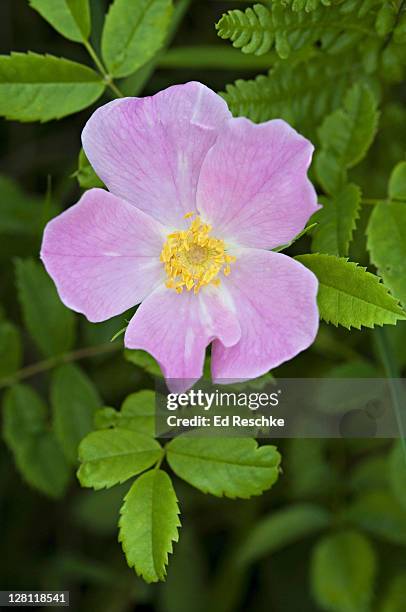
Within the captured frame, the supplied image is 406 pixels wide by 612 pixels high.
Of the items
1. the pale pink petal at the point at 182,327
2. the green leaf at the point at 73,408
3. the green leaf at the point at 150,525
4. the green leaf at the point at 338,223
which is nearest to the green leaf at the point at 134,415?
the green leaf at the point at 150,525

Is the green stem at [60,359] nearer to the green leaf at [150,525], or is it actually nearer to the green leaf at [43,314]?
the green leaf at [43,314]

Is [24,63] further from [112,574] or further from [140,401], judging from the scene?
[112,574]

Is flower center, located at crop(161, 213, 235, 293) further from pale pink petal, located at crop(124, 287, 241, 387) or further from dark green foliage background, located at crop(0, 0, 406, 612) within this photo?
dark green foliage background, located at crop(0, 0, 406, 612)

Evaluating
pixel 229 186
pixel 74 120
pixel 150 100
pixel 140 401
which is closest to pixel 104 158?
pixel 150 100

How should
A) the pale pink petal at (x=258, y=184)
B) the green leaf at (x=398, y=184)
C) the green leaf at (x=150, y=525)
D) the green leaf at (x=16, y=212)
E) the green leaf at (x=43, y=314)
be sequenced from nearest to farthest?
the pale pink petal at (x=258, y=184)
the green leaf at (x=150, y=525)
the green leaf at (x=398, y=184)
the green leaf at (x=43, y=314)
the green leaf at (x=16, y=212)

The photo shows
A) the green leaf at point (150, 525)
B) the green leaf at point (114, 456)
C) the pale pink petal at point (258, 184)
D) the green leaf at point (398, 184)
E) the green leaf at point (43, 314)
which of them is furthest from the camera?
the green leaf at point (43, 314)

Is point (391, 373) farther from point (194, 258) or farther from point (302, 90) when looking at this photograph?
point (302, 90)

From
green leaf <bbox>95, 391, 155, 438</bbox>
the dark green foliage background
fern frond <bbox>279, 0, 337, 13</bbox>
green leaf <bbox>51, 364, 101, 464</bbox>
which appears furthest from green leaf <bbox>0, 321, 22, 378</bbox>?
fern frond <bbox>279, 0, 337, 13</bbox>

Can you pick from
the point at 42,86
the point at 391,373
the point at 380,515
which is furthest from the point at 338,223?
the point at 380,515
